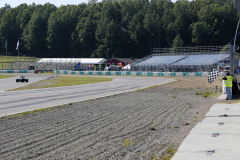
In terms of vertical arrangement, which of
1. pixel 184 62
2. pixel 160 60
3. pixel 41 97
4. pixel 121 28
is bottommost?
pixel 41 97

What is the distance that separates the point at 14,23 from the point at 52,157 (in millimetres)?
151404

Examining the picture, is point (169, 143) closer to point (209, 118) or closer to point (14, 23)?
point (209, 118)

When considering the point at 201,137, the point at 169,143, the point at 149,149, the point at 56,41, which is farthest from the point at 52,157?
the point at 56,41

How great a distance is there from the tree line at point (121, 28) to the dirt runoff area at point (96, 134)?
84065mm

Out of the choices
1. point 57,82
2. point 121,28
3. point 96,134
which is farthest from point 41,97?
point 121,28

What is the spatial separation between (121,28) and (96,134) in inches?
4490

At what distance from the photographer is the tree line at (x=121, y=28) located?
105 m

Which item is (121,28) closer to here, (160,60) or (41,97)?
(160,60)

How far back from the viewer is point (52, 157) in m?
8.87

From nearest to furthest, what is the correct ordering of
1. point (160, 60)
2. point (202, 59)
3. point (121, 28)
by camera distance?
point (202, 59) → point (160, 60) → point (121, 28)

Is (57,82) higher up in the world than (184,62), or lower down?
lower down

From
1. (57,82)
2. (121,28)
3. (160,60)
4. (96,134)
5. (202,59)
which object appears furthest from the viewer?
(121,28)

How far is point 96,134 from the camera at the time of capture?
11.7m

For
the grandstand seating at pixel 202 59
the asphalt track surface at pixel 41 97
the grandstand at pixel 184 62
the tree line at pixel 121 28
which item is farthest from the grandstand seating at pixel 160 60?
the asphalt track surface at pixel 41 97
